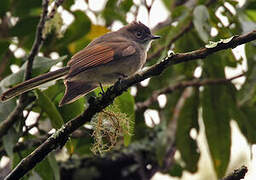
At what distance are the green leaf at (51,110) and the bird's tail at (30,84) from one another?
0.48 feet

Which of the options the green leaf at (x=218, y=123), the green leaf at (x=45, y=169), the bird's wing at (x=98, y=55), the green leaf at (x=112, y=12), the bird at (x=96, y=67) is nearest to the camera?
the bird at (x=96, y=67)

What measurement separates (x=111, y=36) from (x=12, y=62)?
0.98 m

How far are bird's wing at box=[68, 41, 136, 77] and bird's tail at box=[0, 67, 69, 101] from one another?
0.28ft

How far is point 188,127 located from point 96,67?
144 centimetres

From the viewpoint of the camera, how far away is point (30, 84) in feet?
10.1

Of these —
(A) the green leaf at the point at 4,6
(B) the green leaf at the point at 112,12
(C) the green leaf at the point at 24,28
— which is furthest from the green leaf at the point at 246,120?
(A) the green leaf at the point at 4,6

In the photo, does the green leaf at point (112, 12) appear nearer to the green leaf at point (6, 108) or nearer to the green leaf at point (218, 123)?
the green leaf at point (218, 123)

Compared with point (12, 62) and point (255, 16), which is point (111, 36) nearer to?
point (12, 62)

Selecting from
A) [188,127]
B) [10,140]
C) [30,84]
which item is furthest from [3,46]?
[188,127]

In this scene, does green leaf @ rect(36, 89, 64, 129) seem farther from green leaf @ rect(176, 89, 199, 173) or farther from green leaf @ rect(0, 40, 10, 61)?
green leaf @ rect(176, 89, 199, 173)

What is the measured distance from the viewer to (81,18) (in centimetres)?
457

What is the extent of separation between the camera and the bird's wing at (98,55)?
11.4 ft

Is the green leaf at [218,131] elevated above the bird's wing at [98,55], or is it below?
below

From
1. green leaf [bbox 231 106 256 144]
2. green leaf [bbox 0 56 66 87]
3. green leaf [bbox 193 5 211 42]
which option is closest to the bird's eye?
green leaf [bbox 193 5 211 42]
